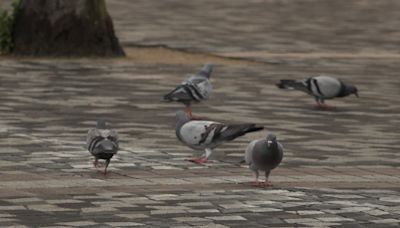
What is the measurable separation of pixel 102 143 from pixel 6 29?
1541cm

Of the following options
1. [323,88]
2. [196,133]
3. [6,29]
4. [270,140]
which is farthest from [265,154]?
[6,29]

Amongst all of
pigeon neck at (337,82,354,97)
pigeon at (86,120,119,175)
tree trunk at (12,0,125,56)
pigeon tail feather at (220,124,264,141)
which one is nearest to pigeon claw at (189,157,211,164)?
pigeon tail feather at (220,124,264,141)

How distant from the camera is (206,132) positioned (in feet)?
50.6

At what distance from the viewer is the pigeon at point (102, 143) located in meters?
14.8

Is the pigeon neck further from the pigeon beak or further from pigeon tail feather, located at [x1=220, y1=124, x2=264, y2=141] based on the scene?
the pigeon beak

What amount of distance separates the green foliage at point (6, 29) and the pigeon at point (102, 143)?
48.7 feet

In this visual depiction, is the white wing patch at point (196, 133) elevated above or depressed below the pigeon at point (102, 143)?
above

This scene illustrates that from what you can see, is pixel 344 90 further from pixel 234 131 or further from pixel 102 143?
pixel 102 143

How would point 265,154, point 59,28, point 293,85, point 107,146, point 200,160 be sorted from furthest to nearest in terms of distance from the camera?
1. point 59,28
2. point 293,85
3. point 200,160
4. point 107,146
5. point 265,154

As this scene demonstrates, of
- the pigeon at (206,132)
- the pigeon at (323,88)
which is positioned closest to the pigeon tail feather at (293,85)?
the pigeon at (323,88)

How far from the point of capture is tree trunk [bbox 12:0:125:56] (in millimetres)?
29609

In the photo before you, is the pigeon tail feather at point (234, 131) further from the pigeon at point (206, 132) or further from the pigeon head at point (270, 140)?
the pigeon head at point (270, 140)

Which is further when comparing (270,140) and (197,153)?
(197,153)

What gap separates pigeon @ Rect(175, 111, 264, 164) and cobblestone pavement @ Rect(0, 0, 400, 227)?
1.04 feet
